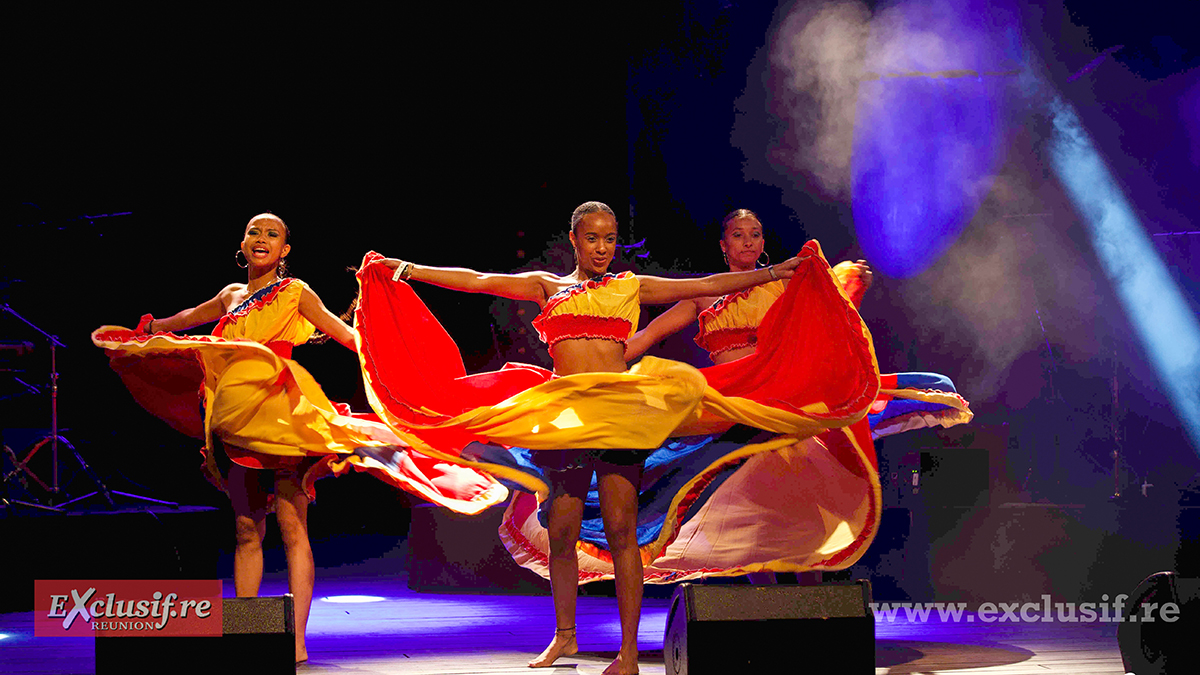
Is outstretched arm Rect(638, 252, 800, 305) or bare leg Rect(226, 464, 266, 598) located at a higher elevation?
outstretched arm Rect(638, 252, 800, 305)

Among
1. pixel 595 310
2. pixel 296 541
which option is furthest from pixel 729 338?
pixel 296 541

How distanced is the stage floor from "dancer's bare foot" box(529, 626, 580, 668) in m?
0.04

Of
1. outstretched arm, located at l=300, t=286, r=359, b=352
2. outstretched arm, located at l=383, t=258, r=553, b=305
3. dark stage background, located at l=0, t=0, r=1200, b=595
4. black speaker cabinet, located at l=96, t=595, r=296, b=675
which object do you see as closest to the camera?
black speaker cabinet, located at l=96, t=595, r=296, b=675

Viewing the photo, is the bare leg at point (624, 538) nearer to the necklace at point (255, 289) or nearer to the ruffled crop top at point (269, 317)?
the ruffled crop top at point (269, 317)

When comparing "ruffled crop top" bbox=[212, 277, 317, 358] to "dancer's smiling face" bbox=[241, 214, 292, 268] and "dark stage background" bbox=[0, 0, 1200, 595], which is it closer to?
"dancer's smiling face" bbox=[241, 214, 292, 268]

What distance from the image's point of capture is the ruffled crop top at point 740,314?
406 cm

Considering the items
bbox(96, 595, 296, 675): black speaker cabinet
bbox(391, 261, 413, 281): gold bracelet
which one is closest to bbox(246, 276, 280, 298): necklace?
bbox(391, 261, 413, 281): gold bracelet

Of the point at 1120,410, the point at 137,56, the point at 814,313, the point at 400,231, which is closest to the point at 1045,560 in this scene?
the point at 814,313

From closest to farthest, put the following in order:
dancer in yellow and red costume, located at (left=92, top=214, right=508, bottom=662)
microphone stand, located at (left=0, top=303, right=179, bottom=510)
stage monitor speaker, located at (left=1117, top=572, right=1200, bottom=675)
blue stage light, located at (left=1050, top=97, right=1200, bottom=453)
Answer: stage monitor speaker, located at (left=1117, top=572, right=1200, bottom=675) < dancer in yellow and red costume, located at (left=92, top=214, right=508, bottom=662) < microphone stand, located at (left=0, top=303, right=179, bottom=510) < blue stage light, located at (left=1050, top=97, right=1200, bottom=453)

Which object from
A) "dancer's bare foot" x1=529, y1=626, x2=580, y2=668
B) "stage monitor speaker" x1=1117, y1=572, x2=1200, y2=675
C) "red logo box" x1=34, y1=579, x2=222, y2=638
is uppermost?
"red logo box" x1=34, y1=579, x2=222, y2=638

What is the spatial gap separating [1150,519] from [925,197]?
3.33m

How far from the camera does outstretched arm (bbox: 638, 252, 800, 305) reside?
11.8 feet

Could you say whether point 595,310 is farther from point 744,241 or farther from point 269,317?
point 269,317

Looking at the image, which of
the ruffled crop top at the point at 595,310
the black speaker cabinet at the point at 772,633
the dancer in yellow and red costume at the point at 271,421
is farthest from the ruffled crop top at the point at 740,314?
the black speaker cabinet at the point at 772,633
